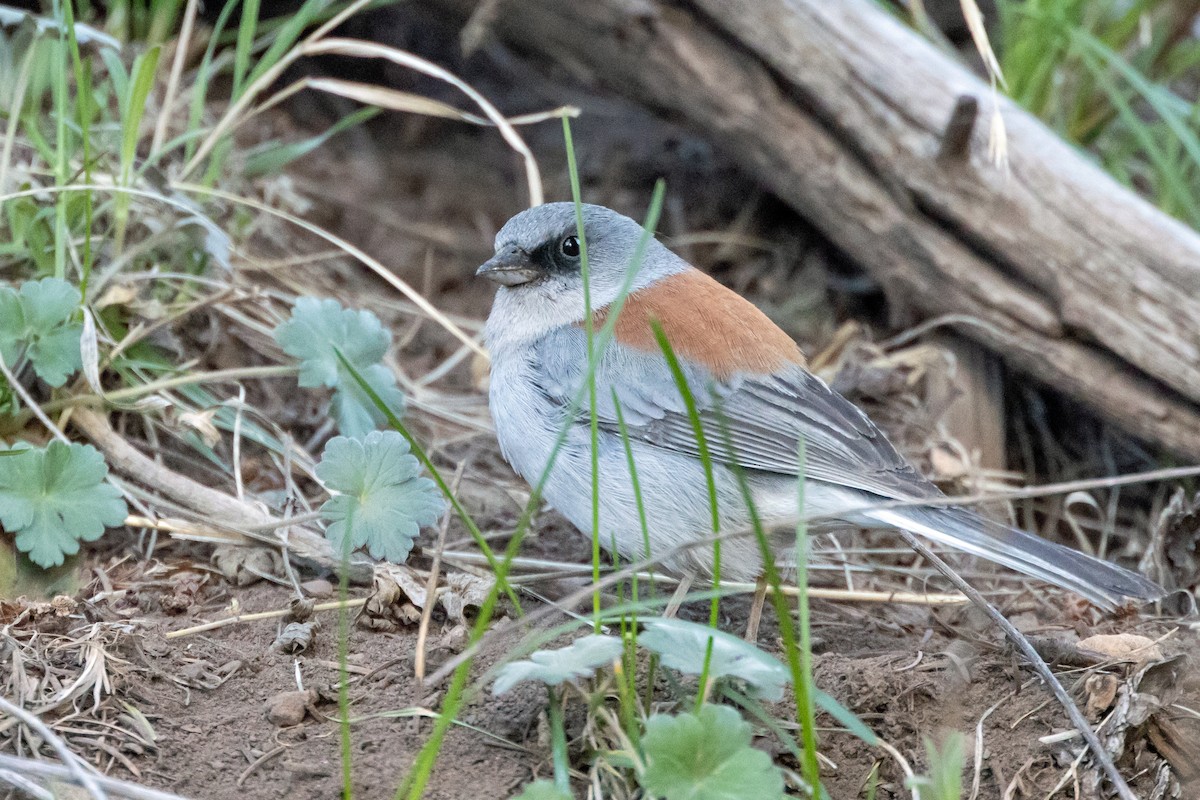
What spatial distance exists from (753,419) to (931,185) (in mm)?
1490

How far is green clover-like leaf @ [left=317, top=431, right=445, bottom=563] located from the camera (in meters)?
2.90

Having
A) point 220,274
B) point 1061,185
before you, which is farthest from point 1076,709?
point 220,274

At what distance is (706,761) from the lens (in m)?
2.02

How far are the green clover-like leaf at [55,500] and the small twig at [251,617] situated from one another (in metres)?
0.38

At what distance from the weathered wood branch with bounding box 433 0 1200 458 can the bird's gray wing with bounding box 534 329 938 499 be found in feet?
3.91

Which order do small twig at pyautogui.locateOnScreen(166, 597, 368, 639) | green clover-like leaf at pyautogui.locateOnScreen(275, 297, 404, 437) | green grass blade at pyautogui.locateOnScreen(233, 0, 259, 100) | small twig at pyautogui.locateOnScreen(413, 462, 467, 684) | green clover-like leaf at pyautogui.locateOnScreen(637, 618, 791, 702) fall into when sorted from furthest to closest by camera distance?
green grass blade at pyautogui.locateOnScreen(233, 0, 259, 100)
green clover-like leaf at pyautogui.locateOnScreen(275, 297, 404, 437)
small twig at pyautogui.locateOnScreen(166, 597, 368, 639)
small twig at pyautogui.locateOnScreen(413, 462, 467, 684)
green clover-like leaf at pyautogui.locateOnScreen(637, 618, 791, 702)

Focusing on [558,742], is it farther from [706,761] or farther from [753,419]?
[753,419]

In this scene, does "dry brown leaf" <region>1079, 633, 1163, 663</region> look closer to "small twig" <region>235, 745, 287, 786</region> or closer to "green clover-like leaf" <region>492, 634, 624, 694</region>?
"green clover-like leaf" <region>492, 634, 624, 694</region>

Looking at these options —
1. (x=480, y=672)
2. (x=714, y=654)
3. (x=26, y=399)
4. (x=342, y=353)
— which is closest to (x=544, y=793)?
(x=714, y=654)

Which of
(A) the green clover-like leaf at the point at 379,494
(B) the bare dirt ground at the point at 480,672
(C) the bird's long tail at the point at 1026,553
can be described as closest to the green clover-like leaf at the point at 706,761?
(B) the bare dirt ground at the point at 480,672

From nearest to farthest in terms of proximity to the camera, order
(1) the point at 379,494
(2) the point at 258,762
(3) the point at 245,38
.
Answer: (2) the point at 258,762, (1) the point at 379,494, (3) the point at 245,38

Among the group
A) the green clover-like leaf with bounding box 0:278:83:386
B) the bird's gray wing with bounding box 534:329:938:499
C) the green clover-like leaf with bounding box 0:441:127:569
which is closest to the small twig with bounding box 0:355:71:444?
the green clover-like leaf with bounding box 0:278:83:386

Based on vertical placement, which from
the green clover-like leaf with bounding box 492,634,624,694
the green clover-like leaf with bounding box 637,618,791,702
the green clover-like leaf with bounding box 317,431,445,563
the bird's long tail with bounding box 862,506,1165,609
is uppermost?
the bird's long tail with bounding box 862,506,1165,609

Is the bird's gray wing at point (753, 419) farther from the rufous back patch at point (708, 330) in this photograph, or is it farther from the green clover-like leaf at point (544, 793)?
the green clover-like leaf at point (544, 793)
